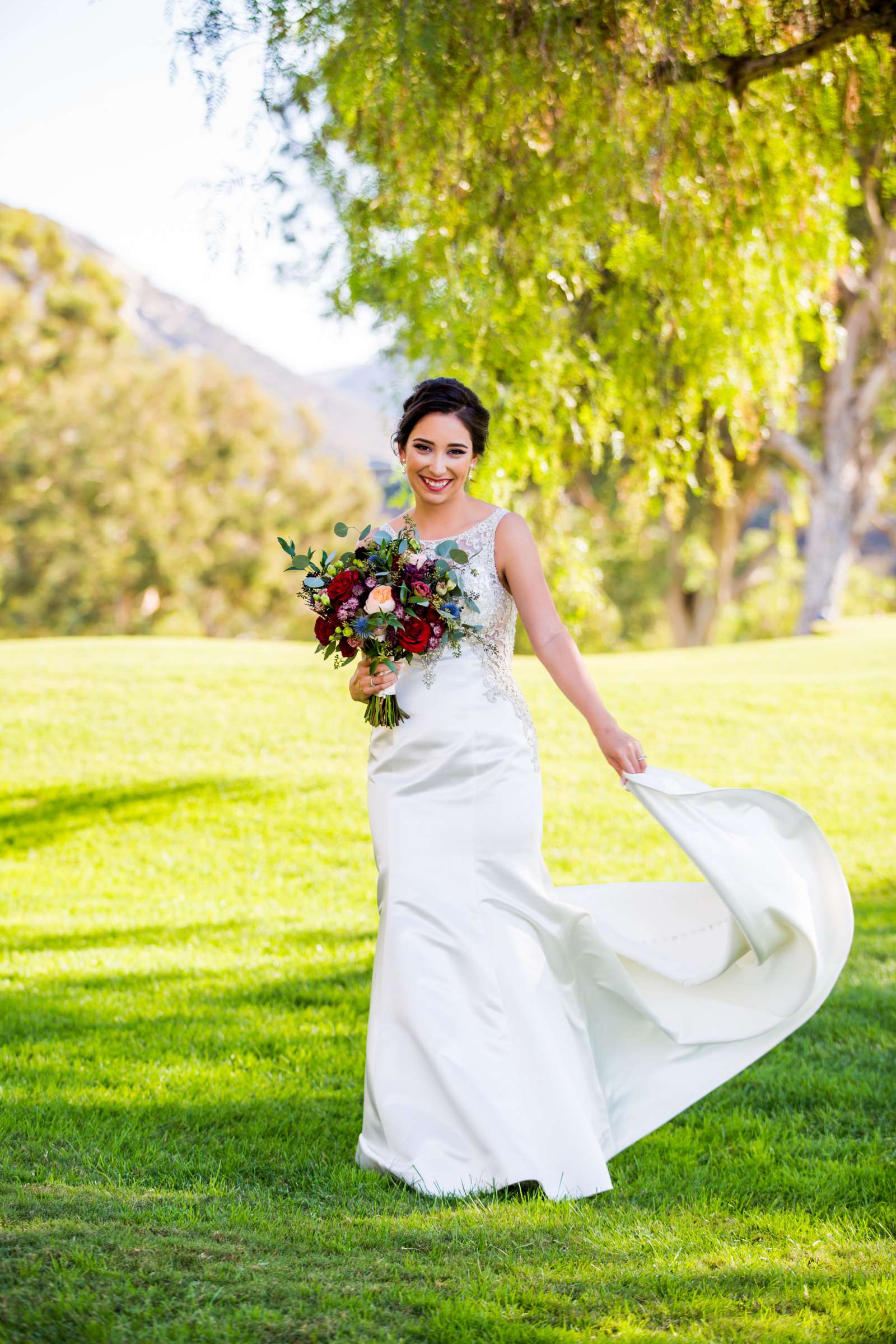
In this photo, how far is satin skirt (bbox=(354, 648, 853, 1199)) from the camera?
3881 mm

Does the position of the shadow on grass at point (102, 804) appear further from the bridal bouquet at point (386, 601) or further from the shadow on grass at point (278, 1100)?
the bridal bouquet at point (386, 601)

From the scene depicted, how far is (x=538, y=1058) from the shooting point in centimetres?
395

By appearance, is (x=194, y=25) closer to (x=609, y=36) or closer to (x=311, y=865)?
(x=609, y=36)

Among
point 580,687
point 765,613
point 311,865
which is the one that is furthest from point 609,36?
point 765,613

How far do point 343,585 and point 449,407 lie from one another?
29.8 inches

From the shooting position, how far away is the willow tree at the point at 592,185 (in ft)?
19.1

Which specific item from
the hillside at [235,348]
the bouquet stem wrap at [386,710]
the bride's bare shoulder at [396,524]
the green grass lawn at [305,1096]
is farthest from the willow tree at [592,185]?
the hillside at [235,348]

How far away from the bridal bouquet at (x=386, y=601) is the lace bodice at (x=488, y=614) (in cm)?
6

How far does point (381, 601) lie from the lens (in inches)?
155

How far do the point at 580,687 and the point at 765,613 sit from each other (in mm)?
36352

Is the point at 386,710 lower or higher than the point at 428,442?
lower

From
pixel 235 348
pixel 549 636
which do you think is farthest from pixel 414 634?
pixel 235 348

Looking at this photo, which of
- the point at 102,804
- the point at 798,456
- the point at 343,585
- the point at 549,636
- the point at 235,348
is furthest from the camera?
the point at 235,348

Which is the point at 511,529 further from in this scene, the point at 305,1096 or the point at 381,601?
the point at 305,1096
